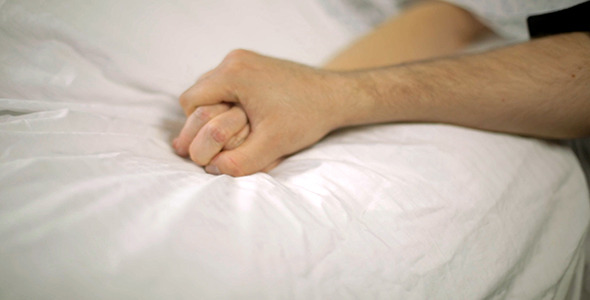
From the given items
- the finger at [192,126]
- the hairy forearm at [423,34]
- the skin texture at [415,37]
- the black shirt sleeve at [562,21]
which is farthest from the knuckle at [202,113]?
the black shirt sleeve at [562,21]

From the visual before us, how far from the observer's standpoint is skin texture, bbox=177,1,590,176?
0.53m

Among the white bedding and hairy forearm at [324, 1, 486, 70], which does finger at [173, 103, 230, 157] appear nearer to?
the white bedding

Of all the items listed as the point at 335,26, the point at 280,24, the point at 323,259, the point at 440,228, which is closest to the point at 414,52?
the point at 335,26

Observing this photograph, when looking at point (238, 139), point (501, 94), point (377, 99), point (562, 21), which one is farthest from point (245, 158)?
point (562, 21)

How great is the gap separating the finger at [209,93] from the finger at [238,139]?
0.04m

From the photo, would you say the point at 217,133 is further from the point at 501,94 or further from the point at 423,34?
the point at 423,34

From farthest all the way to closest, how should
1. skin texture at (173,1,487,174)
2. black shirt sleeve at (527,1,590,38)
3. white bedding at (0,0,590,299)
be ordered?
skin texture at (173,1,487,174), black shirt sleeve at (527,1,590,38), white bedding at (0,0,590,299)

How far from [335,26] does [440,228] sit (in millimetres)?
495

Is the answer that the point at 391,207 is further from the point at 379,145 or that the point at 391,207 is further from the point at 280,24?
the point at 280,24

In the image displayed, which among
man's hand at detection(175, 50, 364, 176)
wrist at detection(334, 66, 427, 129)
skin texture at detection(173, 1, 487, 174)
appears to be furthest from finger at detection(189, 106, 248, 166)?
skin texture at detection(173, 1, 487, 174)

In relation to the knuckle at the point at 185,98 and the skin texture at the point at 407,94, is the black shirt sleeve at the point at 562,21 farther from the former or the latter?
the knuckle at the point at 185,98

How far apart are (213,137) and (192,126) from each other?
4 cm

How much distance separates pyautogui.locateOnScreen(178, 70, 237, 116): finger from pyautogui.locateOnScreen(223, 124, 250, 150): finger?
4cm

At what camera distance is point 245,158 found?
1.68 ft
